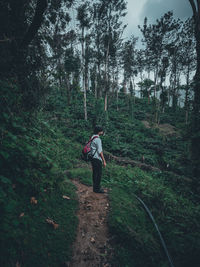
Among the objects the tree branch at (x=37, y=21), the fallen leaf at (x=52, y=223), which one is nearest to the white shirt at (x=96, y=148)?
the fallen leaf at (x=52, y=223)


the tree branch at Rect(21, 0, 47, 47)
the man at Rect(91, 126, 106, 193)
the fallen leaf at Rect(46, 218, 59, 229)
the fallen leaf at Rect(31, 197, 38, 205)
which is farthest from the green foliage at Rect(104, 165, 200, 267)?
the tree branch at Rect(21, 0, 47, 47)

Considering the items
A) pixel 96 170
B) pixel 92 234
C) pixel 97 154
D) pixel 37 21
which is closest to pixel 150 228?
pixel 92 234

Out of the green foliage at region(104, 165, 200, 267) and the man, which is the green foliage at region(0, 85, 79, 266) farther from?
the man

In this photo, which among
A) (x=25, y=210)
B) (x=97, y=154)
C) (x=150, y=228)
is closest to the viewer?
(x=25, y=210)

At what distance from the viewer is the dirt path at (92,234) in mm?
2330

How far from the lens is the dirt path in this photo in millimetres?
2330

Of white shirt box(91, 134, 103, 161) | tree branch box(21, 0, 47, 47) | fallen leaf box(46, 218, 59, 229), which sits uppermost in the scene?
tree branch box(21, 0, 47, 47)

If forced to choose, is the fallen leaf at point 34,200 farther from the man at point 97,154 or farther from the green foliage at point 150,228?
the man at point 97,154

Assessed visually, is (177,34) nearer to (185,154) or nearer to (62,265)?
(185,154)

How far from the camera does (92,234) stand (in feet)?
9.36

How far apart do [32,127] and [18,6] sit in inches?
136

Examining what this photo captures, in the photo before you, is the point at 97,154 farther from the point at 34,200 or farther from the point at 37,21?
the point at 37,21

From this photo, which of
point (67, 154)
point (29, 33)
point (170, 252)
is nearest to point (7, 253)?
point (170, 252)

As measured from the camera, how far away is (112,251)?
8.32ft
